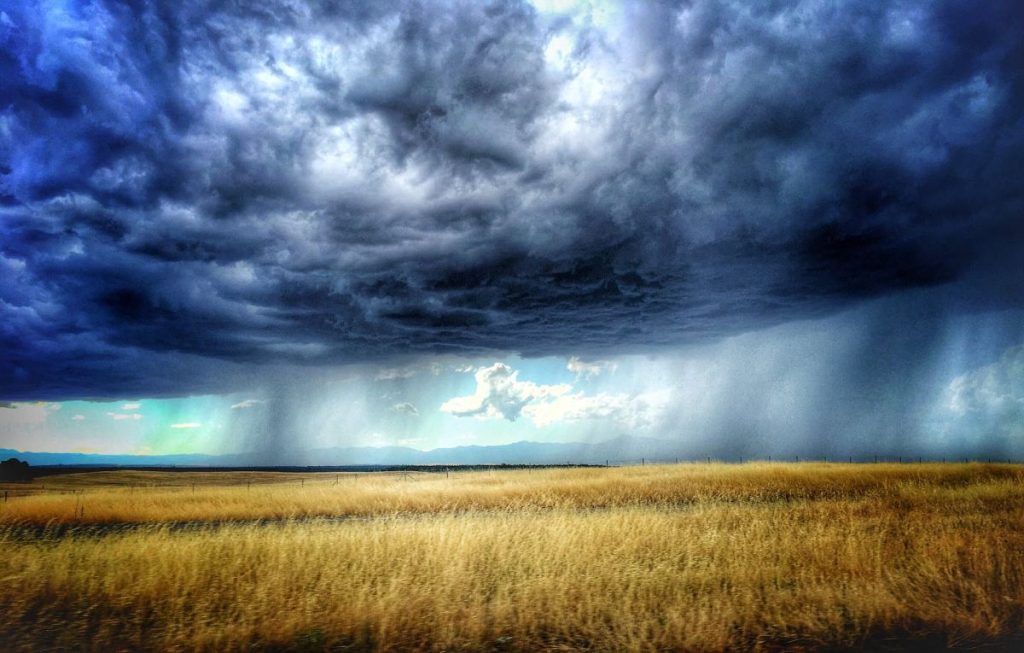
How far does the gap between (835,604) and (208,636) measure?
9.85m

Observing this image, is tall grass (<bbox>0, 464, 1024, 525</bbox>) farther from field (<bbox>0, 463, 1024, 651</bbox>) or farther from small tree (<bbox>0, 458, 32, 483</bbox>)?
small tree (<bbox>0, 458, 32, 483</bbox>)

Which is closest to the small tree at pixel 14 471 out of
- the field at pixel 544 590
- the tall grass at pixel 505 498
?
the tall grass at pixel 505 498

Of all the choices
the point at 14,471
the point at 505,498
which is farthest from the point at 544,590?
the point at 14,471

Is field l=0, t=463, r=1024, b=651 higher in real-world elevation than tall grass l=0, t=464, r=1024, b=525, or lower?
higher

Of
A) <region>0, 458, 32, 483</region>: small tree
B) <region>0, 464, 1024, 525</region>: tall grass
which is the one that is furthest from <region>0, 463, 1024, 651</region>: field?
<region>0, 458, 32, 483</region>: small tree

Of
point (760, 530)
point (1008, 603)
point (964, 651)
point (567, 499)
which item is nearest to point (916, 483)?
point (567, 499)

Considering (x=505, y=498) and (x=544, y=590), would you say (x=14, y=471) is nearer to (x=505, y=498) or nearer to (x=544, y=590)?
(x=505, y=498)

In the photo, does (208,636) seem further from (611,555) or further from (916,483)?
(916,483)

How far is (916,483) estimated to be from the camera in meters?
32.5

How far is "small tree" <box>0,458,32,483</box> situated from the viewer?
67250 mm

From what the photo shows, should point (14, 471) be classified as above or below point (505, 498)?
above

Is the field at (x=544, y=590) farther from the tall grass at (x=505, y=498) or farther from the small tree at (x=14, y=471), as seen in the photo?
the small tree at (x=14, y=471)

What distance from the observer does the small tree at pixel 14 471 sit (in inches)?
2648

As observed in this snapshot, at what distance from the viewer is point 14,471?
68562mm
